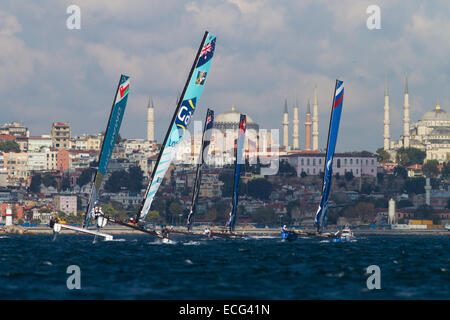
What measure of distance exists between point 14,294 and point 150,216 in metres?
147

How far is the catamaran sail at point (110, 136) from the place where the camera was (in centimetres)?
4334

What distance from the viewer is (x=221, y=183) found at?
7707 inches

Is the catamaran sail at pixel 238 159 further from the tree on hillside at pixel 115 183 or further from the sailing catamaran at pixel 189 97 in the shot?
the tree on hillside at pixel 115 183

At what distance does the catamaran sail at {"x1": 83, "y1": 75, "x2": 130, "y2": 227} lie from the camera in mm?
43344

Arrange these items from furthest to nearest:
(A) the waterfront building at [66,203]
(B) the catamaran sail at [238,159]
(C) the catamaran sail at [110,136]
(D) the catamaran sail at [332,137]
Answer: (A) the waterfront building at [66,203], (B) the catamaran sail at [238,159], (D) the catamaran sail at [332,137], (C) the catamaran sail at [110,136]

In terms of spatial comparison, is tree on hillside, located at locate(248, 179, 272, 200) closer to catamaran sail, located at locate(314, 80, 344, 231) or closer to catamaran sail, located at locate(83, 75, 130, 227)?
catamaran sail, located at locate(314, 80, 344, 231)

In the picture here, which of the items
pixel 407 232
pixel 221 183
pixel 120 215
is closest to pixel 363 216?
pixel 407 232

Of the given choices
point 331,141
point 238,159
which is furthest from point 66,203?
point 331,141

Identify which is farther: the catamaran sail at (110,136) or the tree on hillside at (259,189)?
the tree on hillside at (259,189)

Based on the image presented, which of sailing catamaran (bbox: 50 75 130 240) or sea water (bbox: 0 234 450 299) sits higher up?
sailing catamaran (bbox: 50 75 130 240)

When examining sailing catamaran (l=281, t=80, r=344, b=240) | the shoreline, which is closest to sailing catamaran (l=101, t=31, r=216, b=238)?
sailing catamaran (l=281, t=80, r=344, b=240)

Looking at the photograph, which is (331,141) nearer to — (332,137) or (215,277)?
(332,137)

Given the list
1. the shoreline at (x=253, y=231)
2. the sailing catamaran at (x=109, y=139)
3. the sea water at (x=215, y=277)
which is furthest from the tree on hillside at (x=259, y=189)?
the sea water at (x=215, y=277)
